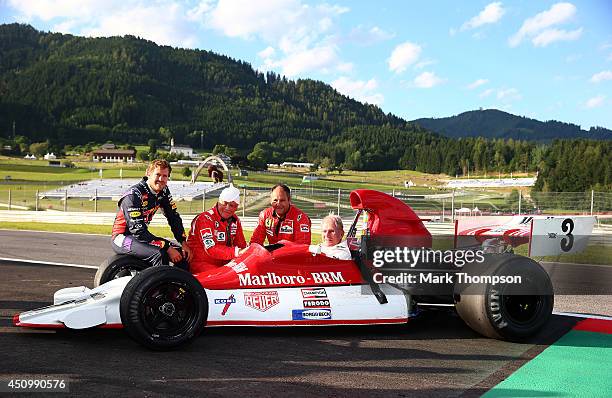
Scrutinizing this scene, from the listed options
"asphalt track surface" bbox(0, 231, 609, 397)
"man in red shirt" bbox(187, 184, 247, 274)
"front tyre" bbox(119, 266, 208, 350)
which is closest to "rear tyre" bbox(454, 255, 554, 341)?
"asphalt track surface" bbox(0, 231, 609, 397)

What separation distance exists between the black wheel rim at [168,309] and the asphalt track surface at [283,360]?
188 mm

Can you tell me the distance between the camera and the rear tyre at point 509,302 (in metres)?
5.69

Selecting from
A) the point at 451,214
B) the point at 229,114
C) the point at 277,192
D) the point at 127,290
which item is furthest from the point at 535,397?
the point at 229,114

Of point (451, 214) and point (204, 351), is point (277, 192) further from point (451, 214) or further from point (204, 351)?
point (451, 214)

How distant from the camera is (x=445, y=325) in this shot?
21.2 ft

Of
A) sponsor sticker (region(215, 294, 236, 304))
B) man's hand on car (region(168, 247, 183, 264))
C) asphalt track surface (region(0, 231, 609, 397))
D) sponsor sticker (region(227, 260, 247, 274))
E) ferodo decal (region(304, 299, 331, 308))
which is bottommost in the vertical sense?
asphalt track surface (region(0, 231, 609, 397))

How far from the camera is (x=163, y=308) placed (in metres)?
5.00

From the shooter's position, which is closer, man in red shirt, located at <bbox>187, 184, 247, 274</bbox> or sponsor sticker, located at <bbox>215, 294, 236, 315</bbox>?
sponsor sticker, located at <bbox>215, 294, 236, 315</bbox>

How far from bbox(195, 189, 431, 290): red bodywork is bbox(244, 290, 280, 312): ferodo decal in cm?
8

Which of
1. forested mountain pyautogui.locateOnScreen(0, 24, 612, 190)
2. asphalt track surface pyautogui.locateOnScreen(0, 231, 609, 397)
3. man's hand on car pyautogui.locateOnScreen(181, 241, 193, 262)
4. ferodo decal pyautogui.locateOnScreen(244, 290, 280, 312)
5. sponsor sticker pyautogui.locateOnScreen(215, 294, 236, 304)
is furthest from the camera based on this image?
forested mountain pyautogui.locateOnScreen(0, 24, 612, 190)

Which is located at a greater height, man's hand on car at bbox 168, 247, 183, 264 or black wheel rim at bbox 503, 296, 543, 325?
man's hand on car at bbox 168, 247, 183, 264

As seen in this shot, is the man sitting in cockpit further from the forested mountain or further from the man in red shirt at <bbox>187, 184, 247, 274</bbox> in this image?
the forested mountain

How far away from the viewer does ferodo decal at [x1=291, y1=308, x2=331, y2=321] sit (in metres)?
5.58

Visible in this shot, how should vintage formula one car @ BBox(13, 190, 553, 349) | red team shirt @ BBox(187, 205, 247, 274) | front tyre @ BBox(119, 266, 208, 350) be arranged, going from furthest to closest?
red team shirt @ BBox(187, 205, 247, 274)
vintage formula one car @ BBox(13, 190, 553, 349)
front tyre @ BBox(119, 266, 208, 350)
